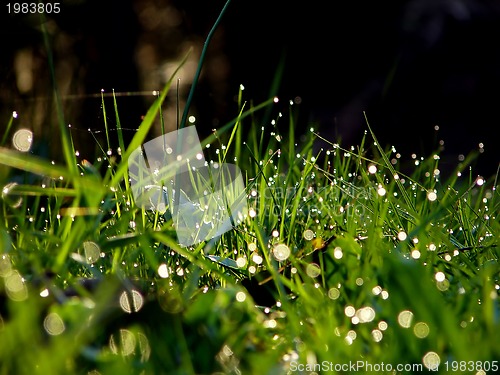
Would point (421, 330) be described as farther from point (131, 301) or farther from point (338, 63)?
point (338, 63)

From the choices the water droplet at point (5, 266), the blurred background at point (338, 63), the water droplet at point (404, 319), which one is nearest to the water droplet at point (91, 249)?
the water droplet at point (5, 266)

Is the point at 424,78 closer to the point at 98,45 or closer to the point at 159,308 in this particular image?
the point at 98,45

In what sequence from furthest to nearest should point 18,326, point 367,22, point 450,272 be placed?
point 367,22
point 450,272
point 18,326

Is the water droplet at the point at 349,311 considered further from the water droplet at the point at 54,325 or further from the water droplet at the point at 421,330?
the water droplet at the point at 54,325

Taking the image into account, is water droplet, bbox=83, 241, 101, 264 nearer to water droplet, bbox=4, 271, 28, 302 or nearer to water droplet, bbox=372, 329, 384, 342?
water droplet, bbox=4, 271, 28, 302

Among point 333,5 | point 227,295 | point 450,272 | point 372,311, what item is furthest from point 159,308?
point 333,5
